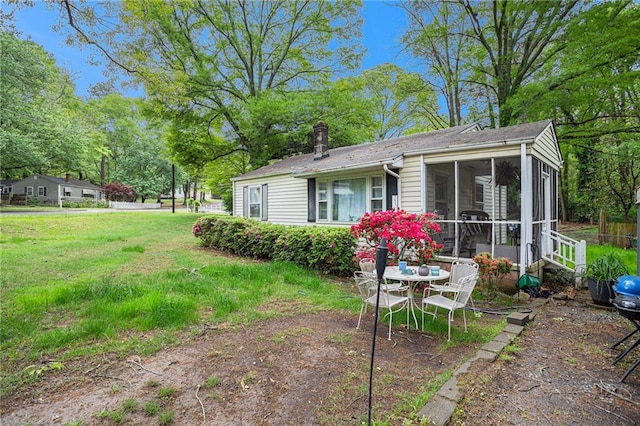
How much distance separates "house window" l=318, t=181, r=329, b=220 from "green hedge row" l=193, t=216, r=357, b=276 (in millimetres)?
1838

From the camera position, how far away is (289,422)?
90.1 inches

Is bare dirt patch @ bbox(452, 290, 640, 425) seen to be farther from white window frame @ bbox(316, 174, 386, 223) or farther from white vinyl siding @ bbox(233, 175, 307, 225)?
white vinyl siding @ bbox(233, 175, 307, 225)

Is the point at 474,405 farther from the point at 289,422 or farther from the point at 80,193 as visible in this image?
the point at 80,193

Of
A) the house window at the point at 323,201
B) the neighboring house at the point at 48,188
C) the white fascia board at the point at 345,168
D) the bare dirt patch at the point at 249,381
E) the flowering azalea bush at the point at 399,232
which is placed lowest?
the bare dirt patch at the point at 249,381

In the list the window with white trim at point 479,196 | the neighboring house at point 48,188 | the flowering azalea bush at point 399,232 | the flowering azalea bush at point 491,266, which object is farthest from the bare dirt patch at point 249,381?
the neighboring house at point 48,188

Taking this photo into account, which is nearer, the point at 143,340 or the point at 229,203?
the point at 143,340

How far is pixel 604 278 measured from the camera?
Answer: 5.22 metres

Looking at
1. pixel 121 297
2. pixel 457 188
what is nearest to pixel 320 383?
pixel 121 297

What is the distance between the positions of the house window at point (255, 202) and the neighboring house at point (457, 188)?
495 millimetres

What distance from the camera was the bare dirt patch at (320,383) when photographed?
2.38 meters

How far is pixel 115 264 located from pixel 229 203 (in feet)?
57.0

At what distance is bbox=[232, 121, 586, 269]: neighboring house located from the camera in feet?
20.6

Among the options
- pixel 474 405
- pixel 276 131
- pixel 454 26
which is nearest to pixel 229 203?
pixel 276 131

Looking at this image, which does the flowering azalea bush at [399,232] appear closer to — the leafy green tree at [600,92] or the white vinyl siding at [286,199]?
the white vinyl siding at [286,199]
